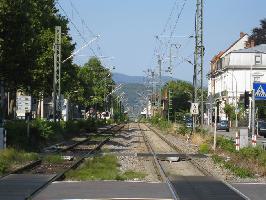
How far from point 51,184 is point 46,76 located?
44.8m

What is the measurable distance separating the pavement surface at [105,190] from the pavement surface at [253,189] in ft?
6.32

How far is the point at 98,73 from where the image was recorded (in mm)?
140625

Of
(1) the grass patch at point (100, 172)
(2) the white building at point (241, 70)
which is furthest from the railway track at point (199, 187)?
(2) the white building at point (241, 70)

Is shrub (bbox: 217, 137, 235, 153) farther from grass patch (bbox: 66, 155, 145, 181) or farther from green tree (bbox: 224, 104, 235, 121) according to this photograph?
green tree (bbox: 224, 104, 235, 121)

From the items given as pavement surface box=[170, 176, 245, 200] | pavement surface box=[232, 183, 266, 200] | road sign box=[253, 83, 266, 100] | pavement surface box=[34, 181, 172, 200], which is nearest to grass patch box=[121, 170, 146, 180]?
pavement surface box=[170, 176, 245, 200]

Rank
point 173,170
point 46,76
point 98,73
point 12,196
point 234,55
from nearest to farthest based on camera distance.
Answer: point 12,196 → point 173,170 → point 46,76 → point 234,55 → point 98,73

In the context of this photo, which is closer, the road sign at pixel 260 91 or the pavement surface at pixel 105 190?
the pavement surface at pixel 105 190

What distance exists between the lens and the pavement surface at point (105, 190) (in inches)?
597

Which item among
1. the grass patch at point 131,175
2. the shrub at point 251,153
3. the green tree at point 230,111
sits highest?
the green tree at point 230,111

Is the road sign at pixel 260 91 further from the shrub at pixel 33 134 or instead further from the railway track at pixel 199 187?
the shrub at pixel 33 134

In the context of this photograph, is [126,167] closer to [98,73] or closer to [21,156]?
[21,156]

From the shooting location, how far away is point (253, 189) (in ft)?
57.4

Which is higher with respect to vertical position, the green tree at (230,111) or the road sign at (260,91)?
the green tree at (230,111)

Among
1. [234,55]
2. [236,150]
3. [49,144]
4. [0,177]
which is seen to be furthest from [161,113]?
[0,177]
